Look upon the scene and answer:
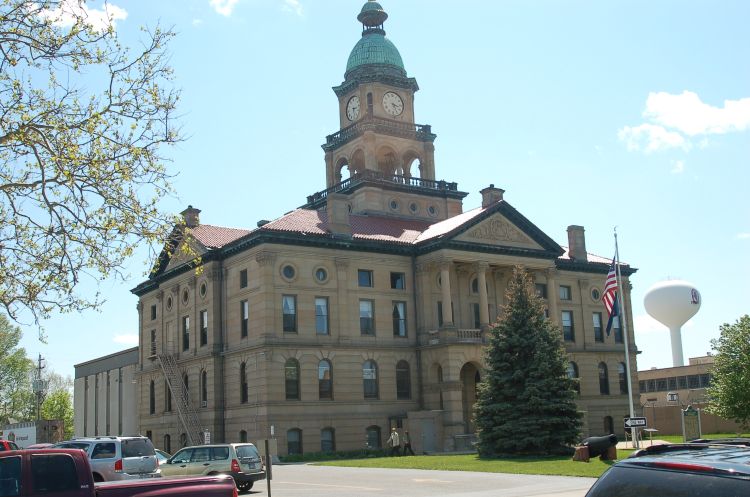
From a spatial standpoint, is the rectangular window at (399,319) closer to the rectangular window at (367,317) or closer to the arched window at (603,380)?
the rectangular window at (367,317)

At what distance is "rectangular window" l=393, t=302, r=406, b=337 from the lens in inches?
2231

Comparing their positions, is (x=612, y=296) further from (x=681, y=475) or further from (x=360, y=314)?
(x=681, y=475)

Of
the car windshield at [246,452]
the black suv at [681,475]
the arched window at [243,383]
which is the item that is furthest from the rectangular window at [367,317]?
the black suv at [681,475]

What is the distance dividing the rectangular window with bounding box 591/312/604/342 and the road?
114 feet

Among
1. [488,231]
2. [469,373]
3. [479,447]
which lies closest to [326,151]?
[488,231]

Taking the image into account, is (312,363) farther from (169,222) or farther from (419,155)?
(169,222)

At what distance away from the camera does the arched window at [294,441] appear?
50.7 m

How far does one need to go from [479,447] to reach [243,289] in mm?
19074

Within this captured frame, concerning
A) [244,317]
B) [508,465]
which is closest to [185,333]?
[244,317]

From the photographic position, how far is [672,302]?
94062 millimetres

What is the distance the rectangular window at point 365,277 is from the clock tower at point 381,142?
7.94 meters

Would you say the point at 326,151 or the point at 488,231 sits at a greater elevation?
the point at 326,151

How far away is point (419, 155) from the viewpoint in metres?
68.2

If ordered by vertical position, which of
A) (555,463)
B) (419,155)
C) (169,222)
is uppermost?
(419,155)
